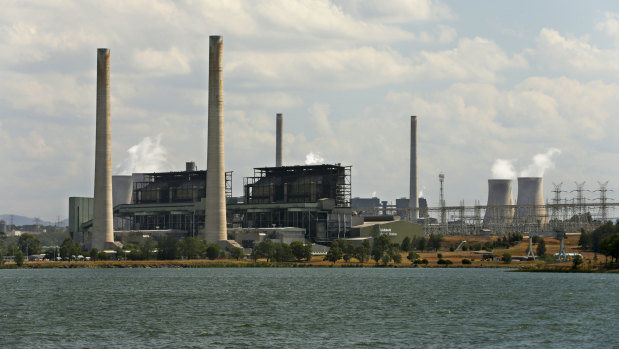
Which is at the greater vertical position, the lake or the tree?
the tree

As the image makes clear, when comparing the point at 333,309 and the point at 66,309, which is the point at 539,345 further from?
the point at 66,309

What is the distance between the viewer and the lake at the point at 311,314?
71875mm

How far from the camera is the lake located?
71.9 metres

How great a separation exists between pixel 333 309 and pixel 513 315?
18.6 meters

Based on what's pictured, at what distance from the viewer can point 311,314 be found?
92312mm

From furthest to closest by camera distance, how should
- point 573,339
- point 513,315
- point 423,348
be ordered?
point 513,315 → point 573,339 → point 423,348

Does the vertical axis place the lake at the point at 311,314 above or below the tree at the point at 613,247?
below

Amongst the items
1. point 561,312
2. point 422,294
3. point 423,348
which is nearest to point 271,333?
point 423,348

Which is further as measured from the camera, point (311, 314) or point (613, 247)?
point (613, 247)

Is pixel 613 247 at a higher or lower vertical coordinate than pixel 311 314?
higher

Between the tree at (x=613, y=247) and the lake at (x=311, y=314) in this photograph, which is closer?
the lake at (x=311, y=314)

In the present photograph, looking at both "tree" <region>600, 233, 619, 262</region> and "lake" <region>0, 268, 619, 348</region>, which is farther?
"tree" <region>600, 233, 619, 262</region>

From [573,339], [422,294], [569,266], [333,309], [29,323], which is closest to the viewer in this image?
[573,339]

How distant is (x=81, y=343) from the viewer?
69812mm
